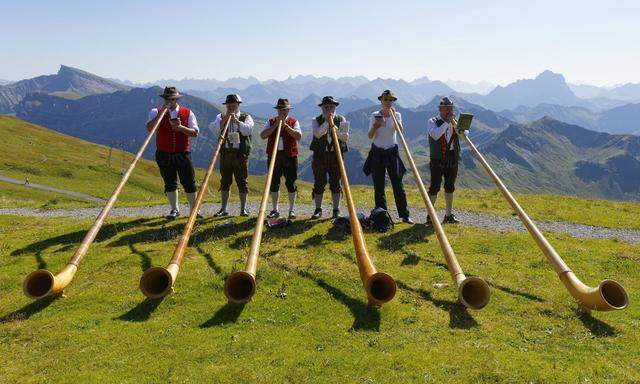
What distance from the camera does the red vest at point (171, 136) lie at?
1413 cm

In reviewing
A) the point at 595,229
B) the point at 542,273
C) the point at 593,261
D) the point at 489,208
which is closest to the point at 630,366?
the point at 542,273

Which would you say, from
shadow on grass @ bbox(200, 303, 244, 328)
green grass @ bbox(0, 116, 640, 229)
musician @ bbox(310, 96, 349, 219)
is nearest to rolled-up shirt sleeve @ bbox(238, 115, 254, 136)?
musician @ bbox(310, 96, 349, 219)

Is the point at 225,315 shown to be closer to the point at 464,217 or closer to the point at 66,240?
the point at 66,240

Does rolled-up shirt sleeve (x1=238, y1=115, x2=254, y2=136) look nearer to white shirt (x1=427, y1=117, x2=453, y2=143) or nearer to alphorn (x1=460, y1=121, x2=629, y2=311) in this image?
white shirt (x1=427, y1=117, x2=453, y2=143)

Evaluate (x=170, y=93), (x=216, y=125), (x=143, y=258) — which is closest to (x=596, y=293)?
(x=143, y=258)

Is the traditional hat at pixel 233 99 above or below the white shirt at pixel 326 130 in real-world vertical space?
above

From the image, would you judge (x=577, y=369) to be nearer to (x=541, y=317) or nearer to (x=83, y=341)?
(x=541, y=317)

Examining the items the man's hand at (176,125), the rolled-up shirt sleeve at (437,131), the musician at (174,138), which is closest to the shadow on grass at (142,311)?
the musician at (174,138)

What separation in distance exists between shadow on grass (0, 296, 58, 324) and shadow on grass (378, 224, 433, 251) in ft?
27.7

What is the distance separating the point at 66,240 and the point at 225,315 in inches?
328

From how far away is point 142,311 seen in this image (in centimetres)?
869

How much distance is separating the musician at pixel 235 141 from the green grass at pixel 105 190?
773 centimetres

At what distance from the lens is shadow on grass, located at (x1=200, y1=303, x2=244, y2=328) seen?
8180mm

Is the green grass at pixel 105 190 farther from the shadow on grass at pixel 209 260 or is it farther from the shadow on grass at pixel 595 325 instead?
the shadow on grass at pixel 595 325
